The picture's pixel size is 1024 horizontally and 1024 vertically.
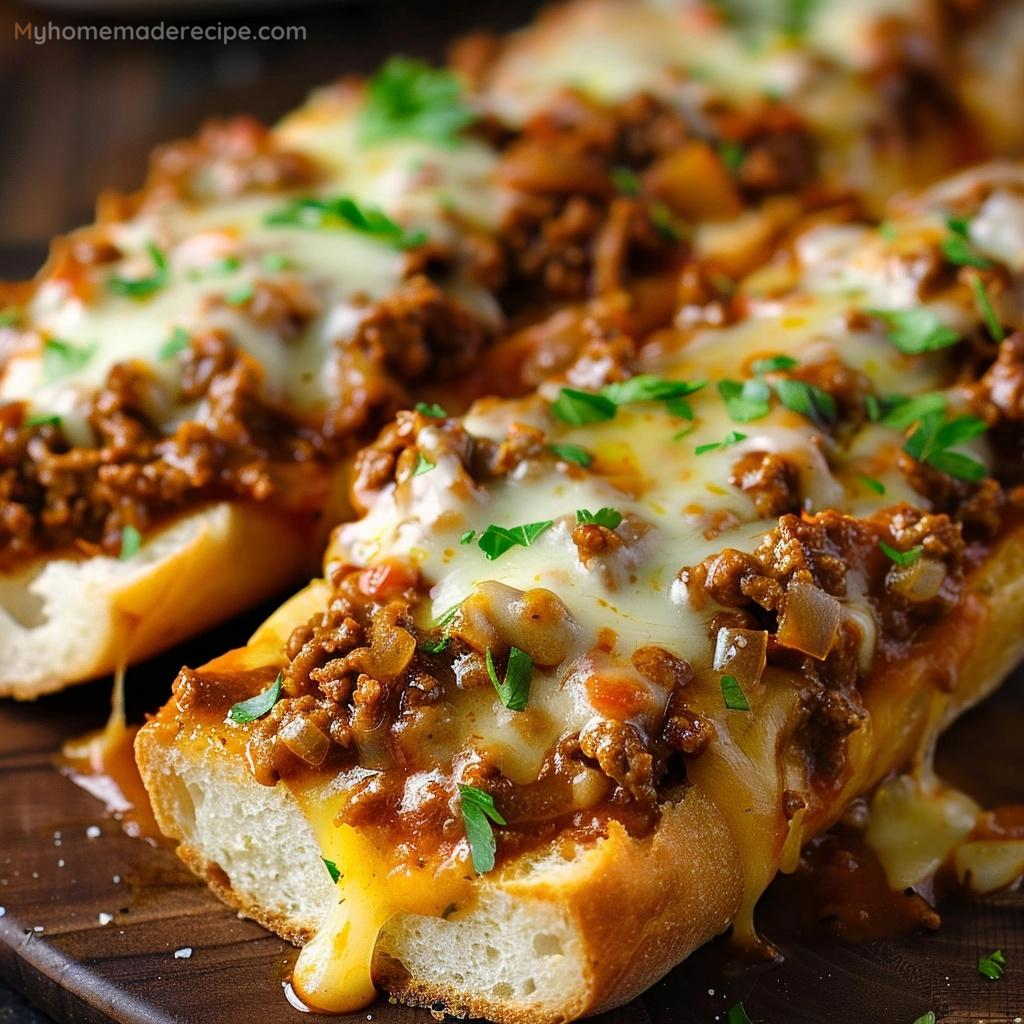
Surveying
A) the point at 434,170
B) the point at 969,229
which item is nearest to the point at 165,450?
the point at 434,170

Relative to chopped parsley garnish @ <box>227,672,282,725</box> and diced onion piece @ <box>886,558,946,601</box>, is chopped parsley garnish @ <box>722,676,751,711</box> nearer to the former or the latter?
diced onion piece @ <box>886,558,946,601</box>

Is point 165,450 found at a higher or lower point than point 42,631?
higher

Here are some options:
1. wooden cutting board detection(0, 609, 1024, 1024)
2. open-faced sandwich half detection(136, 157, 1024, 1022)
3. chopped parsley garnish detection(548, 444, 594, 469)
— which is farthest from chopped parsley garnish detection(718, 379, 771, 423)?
wooden cutting board detection(0, 609, 1024, 1024)

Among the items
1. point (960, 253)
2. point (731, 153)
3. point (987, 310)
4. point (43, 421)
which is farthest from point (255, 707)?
point (731, 153)

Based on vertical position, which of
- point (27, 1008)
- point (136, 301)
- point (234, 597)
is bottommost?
point (27, 1008)

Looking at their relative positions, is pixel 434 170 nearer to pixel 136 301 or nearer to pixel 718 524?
pixel 136 301

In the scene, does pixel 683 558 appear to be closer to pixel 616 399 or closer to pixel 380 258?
pixel 616 399
